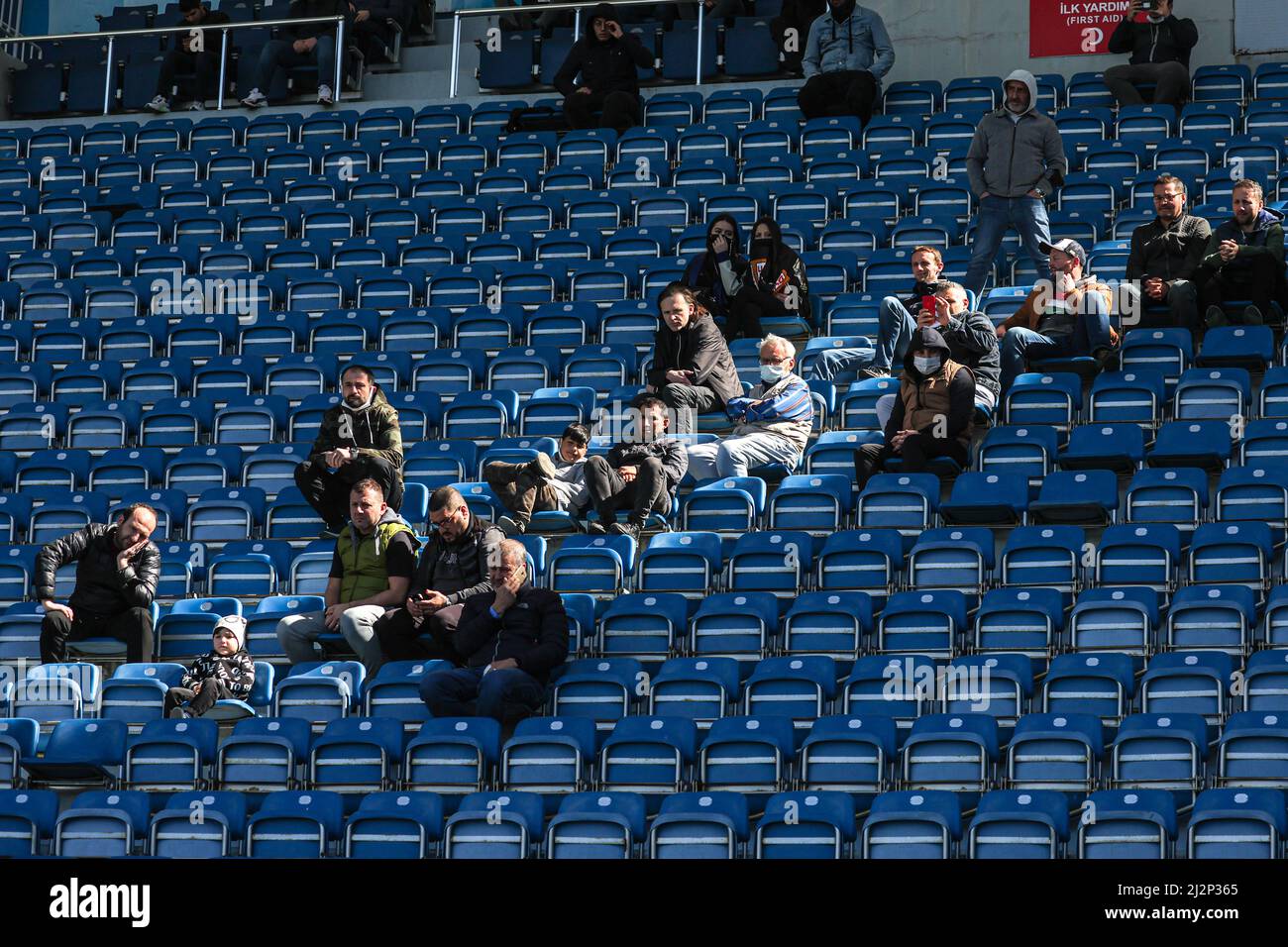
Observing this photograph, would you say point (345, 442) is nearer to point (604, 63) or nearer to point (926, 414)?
point (926, 414)

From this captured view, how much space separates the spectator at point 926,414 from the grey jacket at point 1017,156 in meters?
2.36

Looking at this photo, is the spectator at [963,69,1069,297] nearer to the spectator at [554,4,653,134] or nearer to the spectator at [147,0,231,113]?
the spectator at [554,4,653,134]

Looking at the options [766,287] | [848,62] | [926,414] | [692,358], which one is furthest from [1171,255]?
[848,62]

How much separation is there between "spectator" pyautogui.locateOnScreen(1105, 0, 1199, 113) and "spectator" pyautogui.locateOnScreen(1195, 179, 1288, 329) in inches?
140

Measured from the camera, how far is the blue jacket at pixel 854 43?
16469 millimetres

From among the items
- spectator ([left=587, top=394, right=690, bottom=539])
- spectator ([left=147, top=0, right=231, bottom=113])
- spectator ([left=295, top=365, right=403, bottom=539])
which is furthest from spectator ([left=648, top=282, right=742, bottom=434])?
spectator ([left=147, top=0, right=231, bottom=113])

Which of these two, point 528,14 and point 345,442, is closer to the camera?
point 345,442

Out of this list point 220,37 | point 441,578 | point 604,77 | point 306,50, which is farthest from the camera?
point 220,37

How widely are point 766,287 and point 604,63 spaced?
14.5 ft

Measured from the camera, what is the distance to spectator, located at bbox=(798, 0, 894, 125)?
16438 millimetres

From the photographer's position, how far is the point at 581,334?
14.0 meters

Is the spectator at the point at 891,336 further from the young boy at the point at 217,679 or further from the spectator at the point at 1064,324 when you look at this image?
the young boy at the point at 217,679

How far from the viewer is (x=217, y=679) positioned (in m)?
10.7

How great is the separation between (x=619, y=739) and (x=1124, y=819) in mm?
2275
